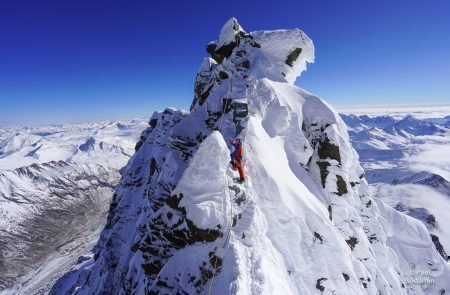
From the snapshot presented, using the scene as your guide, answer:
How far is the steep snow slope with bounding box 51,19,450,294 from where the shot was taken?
20.9 metres

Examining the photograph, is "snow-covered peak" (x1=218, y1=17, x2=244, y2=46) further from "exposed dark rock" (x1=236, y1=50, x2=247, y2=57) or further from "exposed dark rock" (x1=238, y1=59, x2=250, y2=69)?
"exposed dark rock" (x1=238, y1=59, x2=250, y2=69)

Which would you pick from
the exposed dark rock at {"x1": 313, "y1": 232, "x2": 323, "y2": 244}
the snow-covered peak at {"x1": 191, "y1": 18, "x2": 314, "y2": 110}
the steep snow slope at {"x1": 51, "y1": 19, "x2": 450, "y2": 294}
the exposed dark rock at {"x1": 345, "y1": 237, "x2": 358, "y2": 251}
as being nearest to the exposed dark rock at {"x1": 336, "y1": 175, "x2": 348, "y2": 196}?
the steep snow slope at {"x1": 51, "y1": 19, "x2": 450, "y2": 294}

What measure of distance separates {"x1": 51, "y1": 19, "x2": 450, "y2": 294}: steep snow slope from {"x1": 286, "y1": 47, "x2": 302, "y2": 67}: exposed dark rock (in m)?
0.15

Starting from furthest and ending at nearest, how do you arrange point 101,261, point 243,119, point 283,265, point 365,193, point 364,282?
point 101,261
point 365,193
point 243,119
point 364,282
point 283,265

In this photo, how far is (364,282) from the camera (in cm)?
2667

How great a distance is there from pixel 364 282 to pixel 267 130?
717 inches

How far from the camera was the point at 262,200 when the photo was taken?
77.6 ft

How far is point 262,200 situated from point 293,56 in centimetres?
2699

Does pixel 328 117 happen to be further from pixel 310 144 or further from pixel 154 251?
pixel 154 251

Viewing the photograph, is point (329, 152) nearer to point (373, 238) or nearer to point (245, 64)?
point (373, 238)

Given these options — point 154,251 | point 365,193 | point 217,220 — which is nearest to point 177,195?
point 217,220

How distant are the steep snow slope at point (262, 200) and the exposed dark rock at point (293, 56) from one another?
0.15m

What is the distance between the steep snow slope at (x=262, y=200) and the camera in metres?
20.9

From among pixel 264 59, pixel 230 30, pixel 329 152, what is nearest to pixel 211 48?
pixel 230 30
